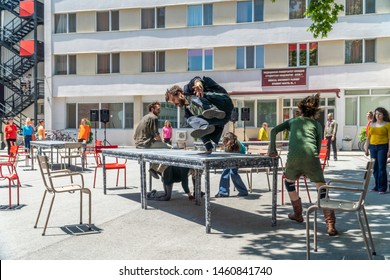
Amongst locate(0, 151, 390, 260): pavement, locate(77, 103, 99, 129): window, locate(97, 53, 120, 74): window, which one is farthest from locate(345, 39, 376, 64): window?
locate(0, 151, 390, 260): pavement

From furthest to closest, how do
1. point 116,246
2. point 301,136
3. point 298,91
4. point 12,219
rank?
point 298,91, point 12,219, point 301,136, point 116,246

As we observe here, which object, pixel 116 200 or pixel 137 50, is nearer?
pixel 116 200

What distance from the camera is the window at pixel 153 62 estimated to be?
107ft

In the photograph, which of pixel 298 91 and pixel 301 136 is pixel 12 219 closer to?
pixel 301 136

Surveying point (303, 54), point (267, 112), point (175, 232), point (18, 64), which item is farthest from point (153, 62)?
point (175, 232)

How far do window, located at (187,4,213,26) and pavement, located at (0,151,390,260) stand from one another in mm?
23543

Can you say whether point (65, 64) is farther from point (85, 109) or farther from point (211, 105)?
point (211, 105)

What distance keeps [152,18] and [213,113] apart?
27397 mm

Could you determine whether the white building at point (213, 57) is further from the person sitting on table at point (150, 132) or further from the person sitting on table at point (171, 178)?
the person sitting on table at point (171, 178)

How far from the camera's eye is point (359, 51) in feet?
94.4

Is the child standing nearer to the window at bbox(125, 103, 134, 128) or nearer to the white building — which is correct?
the white building

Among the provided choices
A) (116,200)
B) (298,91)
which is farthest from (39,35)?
(116,200)

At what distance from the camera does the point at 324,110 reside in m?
30.1
